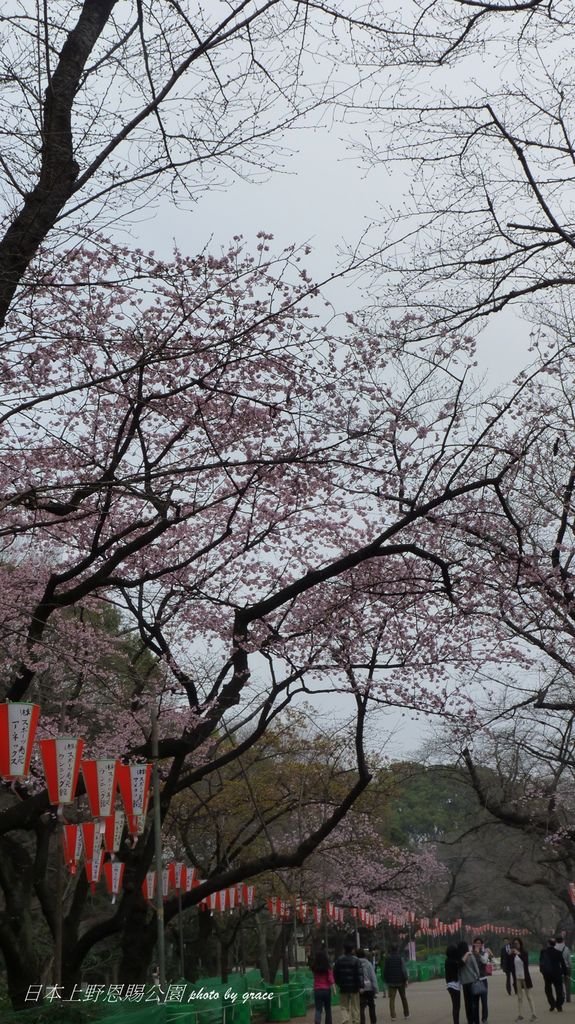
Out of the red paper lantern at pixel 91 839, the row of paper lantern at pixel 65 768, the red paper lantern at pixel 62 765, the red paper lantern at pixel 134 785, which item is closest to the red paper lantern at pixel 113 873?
the red paper lantern at pixel 91 839

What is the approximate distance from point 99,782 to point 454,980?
8.07m

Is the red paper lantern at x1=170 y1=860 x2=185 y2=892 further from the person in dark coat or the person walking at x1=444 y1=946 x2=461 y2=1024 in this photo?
the person in dark coat

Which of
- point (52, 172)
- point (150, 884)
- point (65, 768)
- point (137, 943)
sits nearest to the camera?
point (52, 172)

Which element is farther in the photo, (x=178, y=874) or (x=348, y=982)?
(x=178, y=874)

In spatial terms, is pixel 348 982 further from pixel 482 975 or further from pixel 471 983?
pixel 482 975

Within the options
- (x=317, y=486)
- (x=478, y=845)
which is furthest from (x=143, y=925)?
(x=478, y=845)

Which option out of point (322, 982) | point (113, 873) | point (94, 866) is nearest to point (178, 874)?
point (113, 873)

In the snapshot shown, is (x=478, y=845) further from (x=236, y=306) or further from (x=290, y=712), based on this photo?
(x=236, y=306)

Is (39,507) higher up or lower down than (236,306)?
lower down

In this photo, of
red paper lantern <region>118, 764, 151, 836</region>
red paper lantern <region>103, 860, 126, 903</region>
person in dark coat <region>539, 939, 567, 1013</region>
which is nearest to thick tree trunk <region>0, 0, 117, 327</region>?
red paper lantern <region>118, 764, 151, 836</region>

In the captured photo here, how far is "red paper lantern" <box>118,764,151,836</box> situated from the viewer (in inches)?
444

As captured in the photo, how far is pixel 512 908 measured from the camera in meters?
49.3

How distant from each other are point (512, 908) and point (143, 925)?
40143mm

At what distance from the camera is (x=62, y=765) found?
30.2 ft
